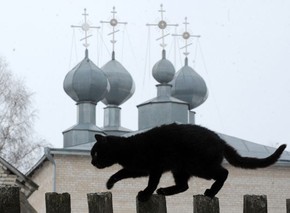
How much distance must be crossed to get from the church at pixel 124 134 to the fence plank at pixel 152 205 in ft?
78.5

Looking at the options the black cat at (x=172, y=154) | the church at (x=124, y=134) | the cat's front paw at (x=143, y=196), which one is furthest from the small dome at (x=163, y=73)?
the cat's front paw at (x=143, y=196)

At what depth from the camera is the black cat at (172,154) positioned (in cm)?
508

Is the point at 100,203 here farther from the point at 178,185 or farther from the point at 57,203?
the point at 178,185

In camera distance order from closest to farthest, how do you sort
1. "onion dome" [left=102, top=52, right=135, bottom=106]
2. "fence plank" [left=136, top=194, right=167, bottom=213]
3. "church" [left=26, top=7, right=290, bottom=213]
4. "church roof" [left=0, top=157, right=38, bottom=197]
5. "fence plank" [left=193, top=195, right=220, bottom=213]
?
"fence plank" [left=193, top=195, right=220, bottom=213] < "fence plank" [left=136, top=194, right=167, bottom=213] < "church roof" [left=0, top=157, right=38, bottom=197] < "church" [left=26, top=7, right=290, bottom=213] < "onion dome" [left=102, top=52, right=135, bottom=106]

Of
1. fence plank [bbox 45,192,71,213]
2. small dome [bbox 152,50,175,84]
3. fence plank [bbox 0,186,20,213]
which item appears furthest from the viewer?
small dome [bbox 152,50,175,84]

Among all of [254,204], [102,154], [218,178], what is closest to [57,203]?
[254,204]

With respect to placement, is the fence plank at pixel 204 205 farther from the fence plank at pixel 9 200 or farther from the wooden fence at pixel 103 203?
the fence plank at pixel 9 200

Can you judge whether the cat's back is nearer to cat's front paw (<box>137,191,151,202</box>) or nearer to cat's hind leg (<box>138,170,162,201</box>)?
cat's hind leg (<box>138,170,162,201</box>)

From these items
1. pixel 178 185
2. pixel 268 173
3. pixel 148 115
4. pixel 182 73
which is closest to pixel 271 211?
pixel 268 173

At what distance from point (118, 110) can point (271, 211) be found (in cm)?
729

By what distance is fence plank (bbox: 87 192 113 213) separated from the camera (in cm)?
441

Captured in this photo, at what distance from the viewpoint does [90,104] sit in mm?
34562

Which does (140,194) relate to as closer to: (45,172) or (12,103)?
(45,172)

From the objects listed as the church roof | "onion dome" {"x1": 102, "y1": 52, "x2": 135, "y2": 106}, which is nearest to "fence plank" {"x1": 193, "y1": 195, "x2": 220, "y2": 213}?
the church roof
